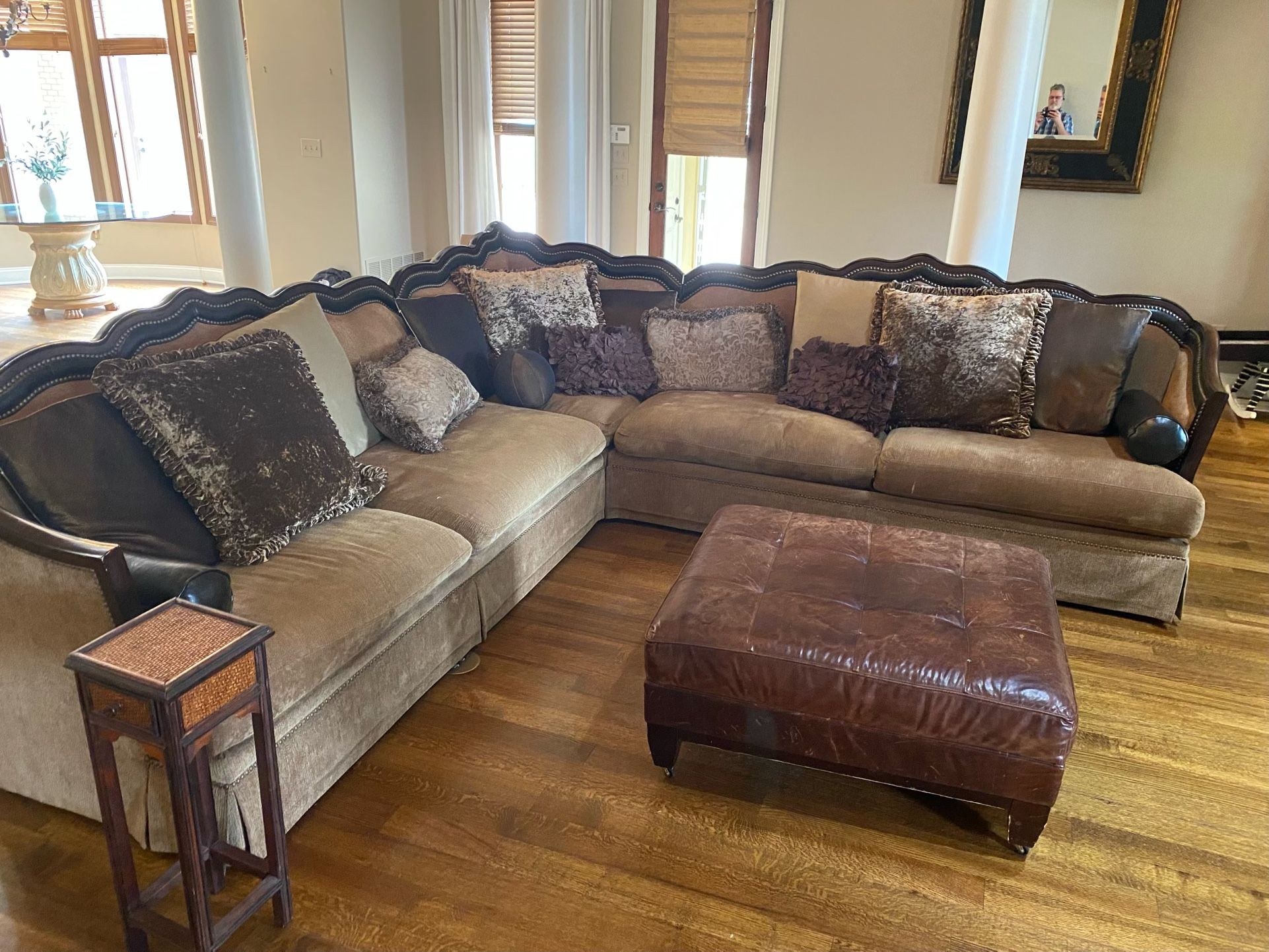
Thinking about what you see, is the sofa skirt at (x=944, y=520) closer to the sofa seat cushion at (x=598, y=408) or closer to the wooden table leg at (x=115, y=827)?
the sofa seat cushion at (x=598, y=408)

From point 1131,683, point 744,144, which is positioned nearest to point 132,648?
point 1131,683

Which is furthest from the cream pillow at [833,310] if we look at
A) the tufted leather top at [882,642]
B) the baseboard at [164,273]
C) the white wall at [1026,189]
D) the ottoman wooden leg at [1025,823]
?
the baseboard at [164,273]

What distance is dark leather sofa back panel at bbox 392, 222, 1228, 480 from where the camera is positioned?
117 inches

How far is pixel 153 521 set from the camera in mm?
1946

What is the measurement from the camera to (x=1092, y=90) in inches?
190

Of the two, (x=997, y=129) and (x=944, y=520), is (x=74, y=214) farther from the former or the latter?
(x=944, y=520)

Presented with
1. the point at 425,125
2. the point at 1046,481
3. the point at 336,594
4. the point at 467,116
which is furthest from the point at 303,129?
the point at 1046,481

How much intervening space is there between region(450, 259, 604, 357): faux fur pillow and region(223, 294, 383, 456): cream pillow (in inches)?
30.7

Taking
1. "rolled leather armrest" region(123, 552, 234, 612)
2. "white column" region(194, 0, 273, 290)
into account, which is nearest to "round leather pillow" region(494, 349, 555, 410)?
"rolled leather armrest" region(123, 552, 234, 612)

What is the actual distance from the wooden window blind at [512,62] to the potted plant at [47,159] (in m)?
Result: 3.29

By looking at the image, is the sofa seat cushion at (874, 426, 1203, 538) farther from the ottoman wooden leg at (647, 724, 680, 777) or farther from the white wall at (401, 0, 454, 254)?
the white wall at (401, 0, 454, 254)

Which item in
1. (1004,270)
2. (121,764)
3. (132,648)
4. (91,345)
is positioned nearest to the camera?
(132,648)

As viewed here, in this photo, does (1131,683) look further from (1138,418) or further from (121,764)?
(121,764)

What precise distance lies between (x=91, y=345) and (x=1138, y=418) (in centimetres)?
310
